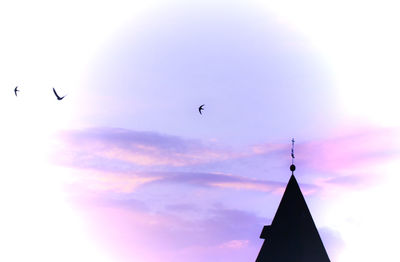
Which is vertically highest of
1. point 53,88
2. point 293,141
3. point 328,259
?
point 53,88

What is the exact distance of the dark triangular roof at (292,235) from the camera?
178ft

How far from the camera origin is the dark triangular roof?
54281 mm

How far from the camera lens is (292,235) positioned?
5491 cm

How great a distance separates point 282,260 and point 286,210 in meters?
3.45

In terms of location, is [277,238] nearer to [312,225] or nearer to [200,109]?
[312,225]

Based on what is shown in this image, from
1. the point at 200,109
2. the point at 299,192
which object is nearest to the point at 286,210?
the point at 299,192

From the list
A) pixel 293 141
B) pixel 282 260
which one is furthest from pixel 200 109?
pixel 282 260

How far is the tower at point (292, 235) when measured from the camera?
178 ft

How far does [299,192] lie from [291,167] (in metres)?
1.87

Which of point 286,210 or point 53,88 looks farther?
point 286,210

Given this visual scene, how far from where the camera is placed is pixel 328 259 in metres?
54.2

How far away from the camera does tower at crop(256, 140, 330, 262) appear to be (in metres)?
54.3

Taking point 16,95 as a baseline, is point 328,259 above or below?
below

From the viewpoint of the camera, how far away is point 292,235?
54906 mm
